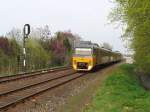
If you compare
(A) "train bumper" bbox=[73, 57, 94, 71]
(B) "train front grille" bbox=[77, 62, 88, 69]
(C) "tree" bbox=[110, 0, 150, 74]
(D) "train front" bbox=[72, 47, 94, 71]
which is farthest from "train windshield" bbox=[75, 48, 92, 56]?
(C) "tree" bbox=[110, 0, 150, 74]

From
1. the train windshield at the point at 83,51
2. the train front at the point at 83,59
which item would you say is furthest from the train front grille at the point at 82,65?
the train windshield at the point at 83,51

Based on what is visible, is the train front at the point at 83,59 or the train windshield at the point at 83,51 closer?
the train front at the point at 83,59

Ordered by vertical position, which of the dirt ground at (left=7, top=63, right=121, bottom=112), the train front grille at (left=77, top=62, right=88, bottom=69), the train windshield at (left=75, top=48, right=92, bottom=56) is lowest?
the dirt ground at (left=7, top=63, right=121, bottom=112)

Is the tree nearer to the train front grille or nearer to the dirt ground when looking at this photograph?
the dirt ground

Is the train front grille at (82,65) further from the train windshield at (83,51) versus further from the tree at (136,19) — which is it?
the tree at (136,19)

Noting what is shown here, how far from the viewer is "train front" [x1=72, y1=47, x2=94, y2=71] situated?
42.4 m

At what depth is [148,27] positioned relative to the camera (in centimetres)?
2291

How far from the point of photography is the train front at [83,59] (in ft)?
139

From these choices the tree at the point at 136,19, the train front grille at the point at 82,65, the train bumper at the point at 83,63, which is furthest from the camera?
the train front grille at the point at 82,65

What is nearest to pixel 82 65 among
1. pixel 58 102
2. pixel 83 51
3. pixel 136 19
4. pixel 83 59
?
pixel 83 59

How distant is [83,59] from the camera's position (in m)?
42.7

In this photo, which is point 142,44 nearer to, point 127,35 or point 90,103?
point 127,35

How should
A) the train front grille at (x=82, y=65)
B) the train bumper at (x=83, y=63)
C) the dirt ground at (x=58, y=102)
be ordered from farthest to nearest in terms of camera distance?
the train front grille at (x=82, y=65) < the train bumper at (x=83, y=63) < the dirt ground at (x=58, y=102)

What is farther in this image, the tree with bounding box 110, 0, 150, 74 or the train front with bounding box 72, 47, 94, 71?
the train front with bounding box 72, 47, 94, 71
